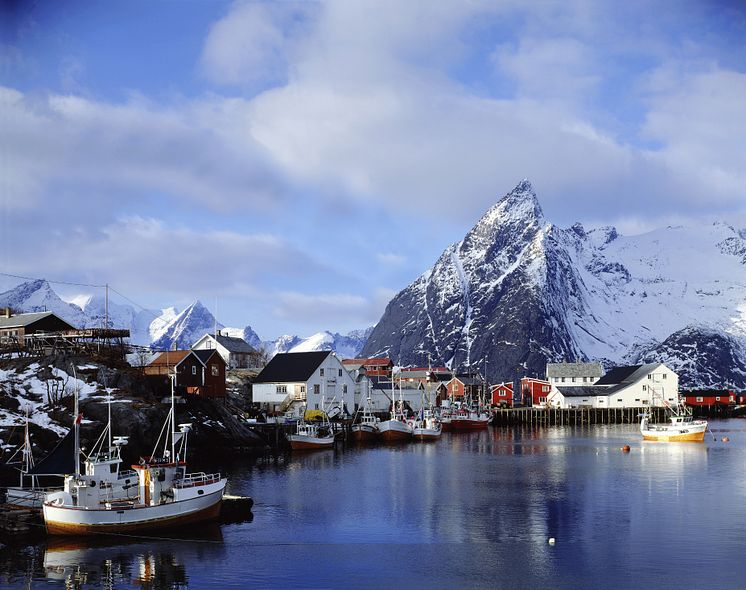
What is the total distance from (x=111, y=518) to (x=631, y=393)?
146 metres

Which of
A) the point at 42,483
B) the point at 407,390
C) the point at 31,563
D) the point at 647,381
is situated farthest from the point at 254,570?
the point at 647,381

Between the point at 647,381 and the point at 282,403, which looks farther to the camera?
the point at 647,381

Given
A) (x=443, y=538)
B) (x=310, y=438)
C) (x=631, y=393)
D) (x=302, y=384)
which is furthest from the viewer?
(x=631, y=393)

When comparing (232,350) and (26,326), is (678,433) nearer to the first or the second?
(26,326)

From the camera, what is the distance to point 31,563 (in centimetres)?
3897

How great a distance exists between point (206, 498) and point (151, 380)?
44.8 metres

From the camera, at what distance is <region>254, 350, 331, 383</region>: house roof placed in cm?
12131

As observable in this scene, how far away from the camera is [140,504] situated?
1769 inches

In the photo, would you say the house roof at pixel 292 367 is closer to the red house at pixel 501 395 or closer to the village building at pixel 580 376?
the red house at pixel 501 395

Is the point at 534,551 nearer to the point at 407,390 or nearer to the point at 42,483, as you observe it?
the point at 42,483

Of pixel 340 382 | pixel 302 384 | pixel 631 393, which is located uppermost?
pixel 340 382

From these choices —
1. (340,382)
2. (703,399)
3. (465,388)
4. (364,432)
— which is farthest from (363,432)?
(703,399)

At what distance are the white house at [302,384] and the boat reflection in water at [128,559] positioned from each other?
73.6m

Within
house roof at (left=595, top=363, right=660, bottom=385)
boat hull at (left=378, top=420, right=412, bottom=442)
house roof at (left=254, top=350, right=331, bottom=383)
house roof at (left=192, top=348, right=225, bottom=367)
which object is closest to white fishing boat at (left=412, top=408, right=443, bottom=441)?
boat hull at (left=378, top=420, right=412, bottom=442)
